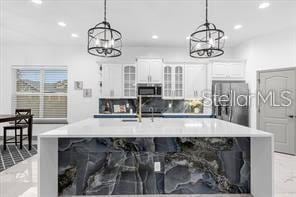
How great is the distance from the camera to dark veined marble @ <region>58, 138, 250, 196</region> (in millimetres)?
2684

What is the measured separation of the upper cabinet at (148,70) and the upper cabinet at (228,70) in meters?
1.62

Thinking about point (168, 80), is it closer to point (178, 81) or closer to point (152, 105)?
point (178, 81)

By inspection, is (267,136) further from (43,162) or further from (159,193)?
(43,162)

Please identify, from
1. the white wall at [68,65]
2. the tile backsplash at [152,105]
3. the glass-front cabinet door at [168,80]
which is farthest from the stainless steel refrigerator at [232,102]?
the white wall at [68,65]

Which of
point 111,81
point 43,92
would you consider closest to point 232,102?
point 111,81

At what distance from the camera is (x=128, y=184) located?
275cm

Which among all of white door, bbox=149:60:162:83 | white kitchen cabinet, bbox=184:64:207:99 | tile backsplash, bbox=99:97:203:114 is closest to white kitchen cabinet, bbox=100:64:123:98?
tile backsplash, bbox=99:97:203:114

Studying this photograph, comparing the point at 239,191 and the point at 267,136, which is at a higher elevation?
the point at 267,136

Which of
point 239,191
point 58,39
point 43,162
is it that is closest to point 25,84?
point 58,39

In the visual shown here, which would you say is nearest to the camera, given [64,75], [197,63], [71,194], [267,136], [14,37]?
[267,136]

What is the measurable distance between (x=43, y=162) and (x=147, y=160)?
1273 millimetres

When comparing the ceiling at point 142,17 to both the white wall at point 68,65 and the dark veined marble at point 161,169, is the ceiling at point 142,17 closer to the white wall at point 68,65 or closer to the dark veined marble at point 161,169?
the white wall at point 68,65

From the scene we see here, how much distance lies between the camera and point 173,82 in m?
5.96

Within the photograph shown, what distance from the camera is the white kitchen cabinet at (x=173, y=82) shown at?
19.5ft
